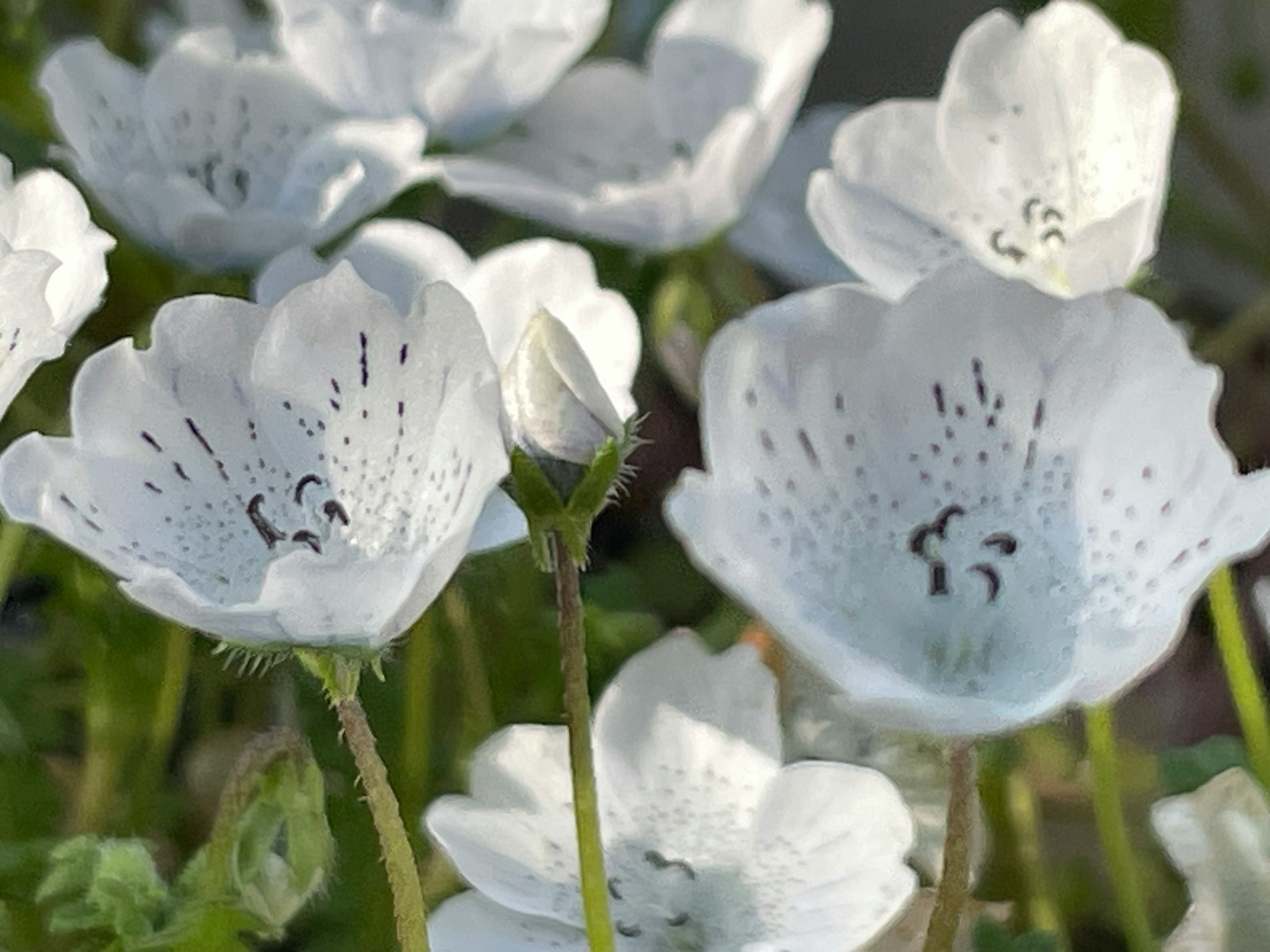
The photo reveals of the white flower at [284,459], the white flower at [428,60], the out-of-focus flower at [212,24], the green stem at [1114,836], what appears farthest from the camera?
the out-of-focus flower at [212,24]

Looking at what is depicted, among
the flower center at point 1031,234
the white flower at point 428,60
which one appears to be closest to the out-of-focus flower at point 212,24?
the white flower at point 428,60

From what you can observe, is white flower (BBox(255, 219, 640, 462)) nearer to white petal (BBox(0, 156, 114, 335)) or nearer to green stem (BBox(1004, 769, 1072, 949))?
white petal (BBox(0, 156, 114, 335))

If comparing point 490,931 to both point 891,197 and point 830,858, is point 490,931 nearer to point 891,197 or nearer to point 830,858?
point 830,858

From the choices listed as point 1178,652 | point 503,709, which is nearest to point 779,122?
point 503,709

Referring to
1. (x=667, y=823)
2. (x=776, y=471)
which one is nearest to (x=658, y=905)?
(x=667, y=823)

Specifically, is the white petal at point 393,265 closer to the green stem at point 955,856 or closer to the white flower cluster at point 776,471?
the white flower cluster at point 776,471

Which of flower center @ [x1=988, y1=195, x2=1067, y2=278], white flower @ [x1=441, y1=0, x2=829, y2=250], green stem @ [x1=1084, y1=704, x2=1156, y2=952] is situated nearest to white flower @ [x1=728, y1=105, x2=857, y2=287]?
white flower @ [x1=441, y1=0, x2=829, y2=250]

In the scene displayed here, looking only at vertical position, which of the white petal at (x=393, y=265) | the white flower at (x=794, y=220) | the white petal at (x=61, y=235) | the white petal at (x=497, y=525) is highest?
the white petal at (x=61, y=235)
